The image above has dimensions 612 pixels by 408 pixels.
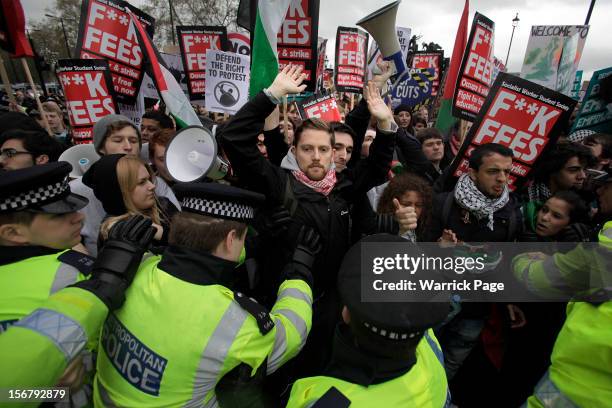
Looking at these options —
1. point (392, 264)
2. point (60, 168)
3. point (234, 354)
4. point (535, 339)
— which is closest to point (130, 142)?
point (60, 168)

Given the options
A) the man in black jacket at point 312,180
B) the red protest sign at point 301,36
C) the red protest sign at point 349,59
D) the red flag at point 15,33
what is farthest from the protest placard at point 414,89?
the red flag at point 15,33

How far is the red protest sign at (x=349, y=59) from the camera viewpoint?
6.21m

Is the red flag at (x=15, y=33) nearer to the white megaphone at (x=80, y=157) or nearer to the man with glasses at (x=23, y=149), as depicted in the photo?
the white megaphone at (x=80, y=157)

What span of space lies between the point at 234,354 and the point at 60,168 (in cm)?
104

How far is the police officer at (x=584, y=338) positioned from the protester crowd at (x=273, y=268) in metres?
0.01

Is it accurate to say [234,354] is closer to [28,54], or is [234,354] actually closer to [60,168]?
[60,168]

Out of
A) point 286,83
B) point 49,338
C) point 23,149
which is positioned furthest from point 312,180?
point 23,149

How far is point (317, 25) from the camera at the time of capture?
3420 millimetres

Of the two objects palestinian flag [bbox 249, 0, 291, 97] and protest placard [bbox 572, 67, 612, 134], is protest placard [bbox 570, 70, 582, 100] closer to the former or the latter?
protest placard [bbox 572, 67, 612, 134]

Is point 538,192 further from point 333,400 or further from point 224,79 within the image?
point 224,79

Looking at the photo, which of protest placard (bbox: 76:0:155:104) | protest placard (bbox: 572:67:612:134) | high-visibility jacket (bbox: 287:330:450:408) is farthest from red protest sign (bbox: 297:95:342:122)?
high-visibility jacket (bbox: 287:330:450:408)

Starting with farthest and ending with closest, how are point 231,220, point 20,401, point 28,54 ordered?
point 28,54
point 231,220
point 20,401

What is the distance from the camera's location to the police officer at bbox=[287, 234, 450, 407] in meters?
0.95

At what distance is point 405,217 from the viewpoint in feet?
7.18
